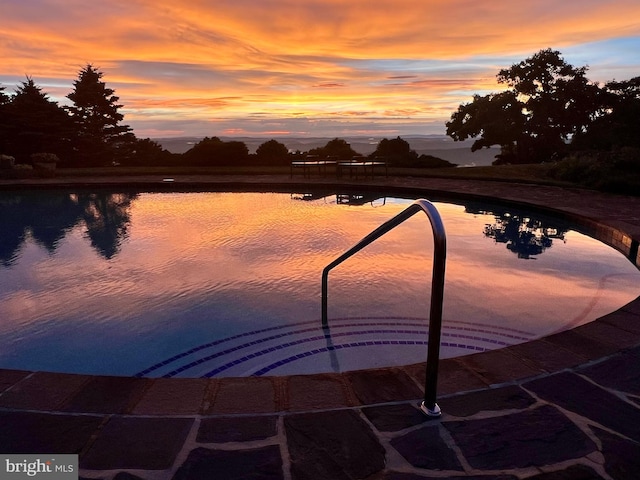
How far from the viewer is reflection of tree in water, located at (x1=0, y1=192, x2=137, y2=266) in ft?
30.4

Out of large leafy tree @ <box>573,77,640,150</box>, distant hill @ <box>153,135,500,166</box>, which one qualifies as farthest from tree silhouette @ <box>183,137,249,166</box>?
distant hill @ <box>153,135,500,166</box>

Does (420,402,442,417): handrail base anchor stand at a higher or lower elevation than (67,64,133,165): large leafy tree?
lower

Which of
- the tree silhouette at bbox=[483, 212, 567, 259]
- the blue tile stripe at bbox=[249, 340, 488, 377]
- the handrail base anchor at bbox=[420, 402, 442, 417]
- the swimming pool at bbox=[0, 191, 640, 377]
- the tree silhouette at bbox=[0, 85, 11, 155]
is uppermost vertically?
the tree silhouette at bbox=[0, 85, 11, 155]

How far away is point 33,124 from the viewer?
22.7m

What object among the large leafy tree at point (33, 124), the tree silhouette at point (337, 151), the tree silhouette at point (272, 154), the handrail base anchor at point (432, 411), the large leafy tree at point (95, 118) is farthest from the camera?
the large leafy tree at point (95, 118)

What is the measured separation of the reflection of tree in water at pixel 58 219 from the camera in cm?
926

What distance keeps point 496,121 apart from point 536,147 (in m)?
2.73

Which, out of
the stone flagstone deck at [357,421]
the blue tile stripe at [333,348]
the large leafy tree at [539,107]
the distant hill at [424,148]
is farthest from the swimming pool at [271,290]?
the distant hill at [424,148]

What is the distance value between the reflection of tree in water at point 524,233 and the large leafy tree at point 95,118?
2199 centimetres

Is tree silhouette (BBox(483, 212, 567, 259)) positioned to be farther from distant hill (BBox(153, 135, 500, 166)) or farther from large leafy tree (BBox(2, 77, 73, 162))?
distant hill (BBox(153, 135, 500, 166))

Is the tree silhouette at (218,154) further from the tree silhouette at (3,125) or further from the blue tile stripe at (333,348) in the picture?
the blue tile stripe at (333,348)

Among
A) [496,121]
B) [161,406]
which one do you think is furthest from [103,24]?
[496,121]

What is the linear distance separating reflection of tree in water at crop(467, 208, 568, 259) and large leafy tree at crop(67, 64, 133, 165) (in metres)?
22.0

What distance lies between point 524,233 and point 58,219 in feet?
37.7
